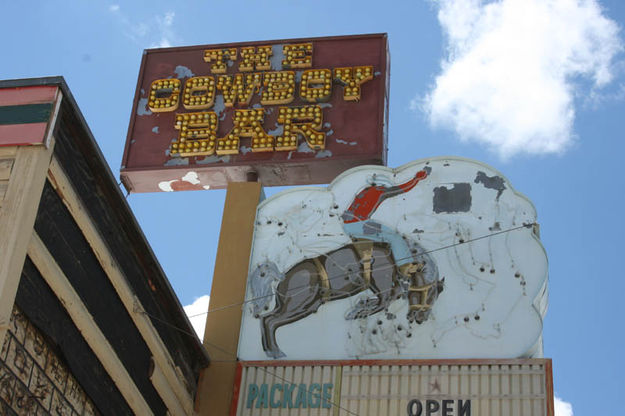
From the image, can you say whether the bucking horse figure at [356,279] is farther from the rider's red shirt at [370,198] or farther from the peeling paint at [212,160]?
the peeling paint at [212,160]

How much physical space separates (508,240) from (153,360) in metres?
5.63

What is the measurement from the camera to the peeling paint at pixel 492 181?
1558 cm

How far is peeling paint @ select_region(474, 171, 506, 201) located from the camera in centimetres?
1558

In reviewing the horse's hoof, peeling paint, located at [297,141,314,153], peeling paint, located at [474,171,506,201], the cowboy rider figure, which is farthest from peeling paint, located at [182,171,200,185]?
peeling paint, located at [474,171,506,201]

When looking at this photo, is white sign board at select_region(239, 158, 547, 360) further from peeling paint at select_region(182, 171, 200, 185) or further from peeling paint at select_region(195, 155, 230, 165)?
peeling paint at select_region(182, 171, 200, 185)

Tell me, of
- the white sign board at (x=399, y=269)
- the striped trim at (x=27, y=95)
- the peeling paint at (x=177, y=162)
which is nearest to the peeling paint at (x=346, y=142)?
the white sign board at (x=399, y=269)

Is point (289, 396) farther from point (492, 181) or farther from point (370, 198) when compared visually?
point (492, 181)

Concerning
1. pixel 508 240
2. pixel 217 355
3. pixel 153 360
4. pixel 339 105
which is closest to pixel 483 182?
pixel 508 240

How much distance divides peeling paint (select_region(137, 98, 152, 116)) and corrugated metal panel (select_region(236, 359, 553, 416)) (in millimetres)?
6406

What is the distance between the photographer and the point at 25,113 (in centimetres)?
1023

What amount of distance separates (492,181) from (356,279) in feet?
8.76

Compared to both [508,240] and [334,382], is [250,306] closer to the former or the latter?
[334,382]

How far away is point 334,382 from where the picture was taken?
14039 millimetres

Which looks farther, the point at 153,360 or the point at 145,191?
the point at 145,191
